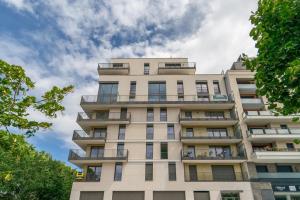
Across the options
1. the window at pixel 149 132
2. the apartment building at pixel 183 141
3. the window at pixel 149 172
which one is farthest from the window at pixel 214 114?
the window at pixel 149 172

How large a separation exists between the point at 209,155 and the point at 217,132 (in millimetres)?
3718

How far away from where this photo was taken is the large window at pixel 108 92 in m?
29.9

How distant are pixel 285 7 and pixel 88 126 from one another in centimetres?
2582

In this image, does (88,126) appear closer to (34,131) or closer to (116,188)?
(116,188)

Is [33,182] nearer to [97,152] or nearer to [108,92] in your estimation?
[97,152]

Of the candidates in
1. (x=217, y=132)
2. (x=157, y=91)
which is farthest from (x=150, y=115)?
(x=217, y=132)

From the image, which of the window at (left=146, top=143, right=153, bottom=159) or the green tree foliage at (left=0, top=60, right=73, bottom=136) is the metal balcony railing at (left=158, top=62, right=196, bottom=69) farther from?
the green tree foliage at (left=0, top=60, right=73, bottom=136)

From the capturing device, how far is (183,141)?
26.4 meters

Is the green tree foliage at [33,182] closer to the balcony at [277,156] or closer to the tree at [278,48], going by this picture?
the tree at [278,48]

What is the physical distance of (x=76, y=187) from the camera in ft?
77.3

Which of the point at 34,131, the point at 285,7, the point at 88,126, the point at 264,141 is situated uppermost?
the point at 88,126

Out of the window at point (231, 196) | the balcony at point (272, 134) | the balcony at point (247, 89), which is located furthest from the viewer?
the balcony at point (247, 89)

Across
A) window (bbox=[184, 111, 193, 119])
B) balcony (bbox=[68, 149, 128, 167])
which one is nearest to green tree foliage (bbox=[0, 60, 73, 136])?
balcony (bbox=[68, 149, 128, 167])

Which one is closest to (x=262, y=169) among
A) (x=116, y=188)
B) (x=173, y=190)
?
(x=173, y=190)
